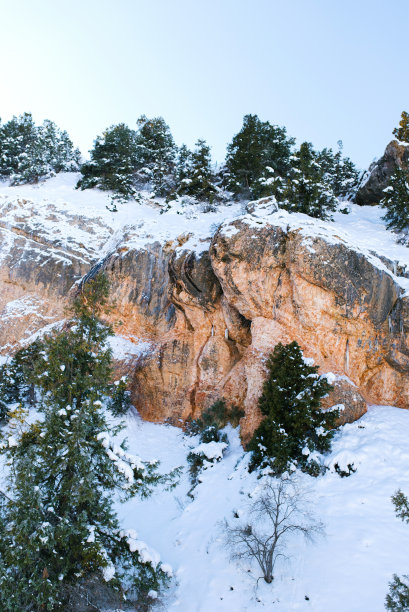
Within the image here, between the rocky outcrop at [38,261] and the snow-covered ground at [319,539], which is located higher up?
the rocky outcrop at [38,261]

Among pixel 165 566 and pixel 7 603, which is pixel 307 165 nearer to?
pixel 165 566

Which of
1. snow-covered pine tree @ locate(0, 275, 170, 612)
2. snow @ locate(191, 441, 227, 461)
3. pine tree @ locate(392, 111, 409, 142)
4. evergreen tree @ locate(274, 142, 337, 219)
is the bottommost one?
snow @ locate(191, 441, 227, 461)

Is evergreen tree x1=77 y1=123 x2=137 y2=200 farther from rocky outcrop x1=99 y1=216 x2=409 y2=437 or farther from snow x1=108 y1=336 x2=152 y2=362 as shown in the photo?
rocky outcrop x1=99 y1=216 x2=409 y2=437

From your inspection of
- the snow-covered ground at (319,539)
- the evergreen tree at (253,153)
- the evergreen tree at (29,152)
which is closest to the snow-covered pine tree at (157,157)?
the evergreen tree at (253,153)

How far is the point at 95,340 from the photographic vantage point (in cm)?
1225

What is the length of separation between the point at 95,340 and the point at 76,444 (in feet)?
10.9

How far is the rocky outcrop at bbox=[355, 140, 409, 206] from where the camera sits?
33.2m

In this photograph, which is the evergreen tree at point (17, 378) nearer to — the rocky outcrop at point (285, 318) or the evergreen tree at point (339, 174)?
the rocky outcrop at point (285, 318)

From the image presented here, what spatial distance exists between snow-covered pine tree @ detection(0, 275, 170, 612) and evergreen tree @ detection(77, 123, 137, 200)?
2987 centimetres

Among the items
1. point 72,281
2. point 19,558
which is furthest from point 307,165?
point 19,558

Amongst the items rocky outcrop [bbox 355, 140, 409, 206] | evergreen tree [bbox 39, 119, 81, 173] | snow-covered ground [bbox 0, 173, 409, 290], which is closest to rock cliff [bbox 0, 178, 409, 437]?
snow-covered ground [bbox 0, 173, 409, 290]

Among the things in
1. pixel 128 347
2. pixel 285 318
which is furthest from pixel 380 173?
pixel 128 347

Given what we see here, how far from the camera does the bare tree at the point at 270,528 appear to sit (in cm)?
1152

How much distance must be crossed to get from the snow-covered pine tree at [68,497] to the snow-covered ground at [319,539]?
8.02 ft
